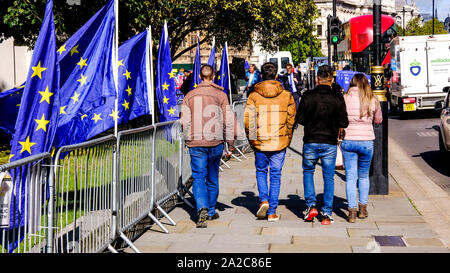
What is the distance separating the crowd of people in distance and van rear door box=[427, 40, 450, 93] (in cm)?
1654

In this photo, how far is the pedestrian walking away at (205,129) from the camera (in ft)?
24.6

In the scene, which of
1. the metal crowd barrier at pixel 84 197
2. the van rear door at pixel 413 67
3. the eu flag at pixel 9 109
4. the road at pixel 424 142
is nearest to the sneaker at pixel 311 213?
the metal crowd barrier at pixel 84 197

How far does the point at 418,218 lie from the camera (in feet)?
24.9

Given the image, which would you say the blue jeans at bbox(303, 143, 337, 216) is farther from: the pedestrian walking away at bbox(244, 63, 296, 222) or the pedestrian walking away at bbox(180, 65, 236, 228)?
the pedestrian walking away at bbox(180, 65, 236, 228)

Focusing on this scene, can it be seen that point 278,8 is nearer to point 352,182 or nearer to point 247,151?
point 247,151

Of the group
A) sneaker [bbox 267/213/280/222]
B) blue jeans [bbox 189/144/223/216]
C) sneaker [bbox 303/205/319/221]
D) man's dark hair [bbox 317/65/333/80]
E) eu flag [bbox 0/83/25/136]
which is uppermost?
man's dark hair [bbox 317/65/333/80]

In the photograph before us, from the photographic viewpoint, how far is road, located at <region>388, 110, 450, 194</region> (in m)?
11.7

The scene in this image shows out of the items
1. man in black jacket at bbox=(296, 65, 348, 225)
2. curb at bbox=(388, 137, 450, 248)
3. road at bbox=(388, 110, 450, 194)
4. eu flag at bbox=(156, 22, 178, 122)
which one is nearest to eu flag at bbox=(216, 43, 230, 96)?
eu flag at bbox=(156, 22, 178, 122)

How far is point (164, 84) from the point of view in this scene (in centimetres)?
1019

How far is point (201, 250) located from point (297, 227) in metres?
1.42

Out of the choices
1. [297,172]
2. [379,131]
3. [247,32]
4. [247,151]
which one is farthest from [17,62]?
[379,131]

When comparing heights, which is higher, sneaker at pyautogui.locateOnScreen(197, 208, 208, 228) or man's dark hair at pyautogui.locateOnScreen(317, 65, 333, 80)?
man's dark hair at pyautogui.locateOnScreen(317, 65, 333, 80)

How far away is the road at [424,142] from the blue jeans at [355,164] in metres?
2.58

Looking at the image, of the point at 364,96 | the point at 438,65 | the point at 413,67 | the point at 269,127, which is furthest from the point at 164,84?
the point at 438,65
